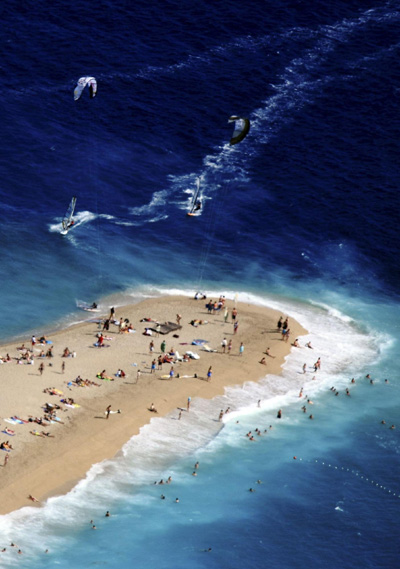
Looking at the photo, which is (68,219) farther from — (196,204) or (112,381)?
(112,381)

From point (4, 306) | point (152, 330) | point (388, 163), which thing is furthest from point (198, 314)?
point (388, 163)

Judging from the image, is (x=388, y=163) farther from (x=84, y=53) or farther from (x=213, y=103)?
(x=84, y=53)

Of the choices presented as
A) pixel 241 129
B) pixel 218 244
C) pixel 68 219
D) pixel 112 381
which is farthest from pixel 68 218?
pixel 112 381

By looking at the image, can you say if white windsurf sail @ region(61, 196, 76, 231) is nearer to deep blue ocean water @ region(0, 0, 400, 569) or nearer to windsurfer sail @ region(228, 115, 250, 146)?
deep blue ocean water @ region(0, 0, 400, 569)

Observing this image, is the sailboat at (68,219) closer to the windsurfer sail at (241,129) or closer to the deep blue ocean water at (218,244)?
the deep blue ocean water at (218,244)

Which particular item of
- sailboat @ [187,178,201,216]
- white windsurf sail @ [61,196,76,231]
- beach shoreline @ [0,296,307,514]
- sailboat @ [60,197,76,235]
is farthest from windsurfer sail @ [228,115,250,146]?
sailboat @ [60,197,76,235]

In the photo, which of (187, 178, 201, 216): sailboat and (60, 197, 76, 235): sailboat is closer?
(60, 197, 76, 235): sailboat
